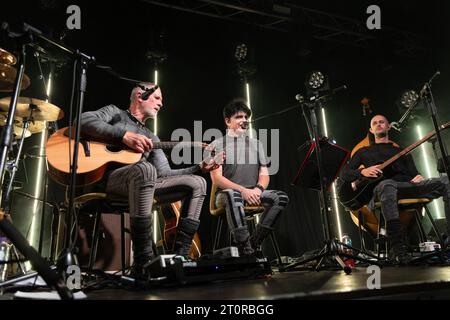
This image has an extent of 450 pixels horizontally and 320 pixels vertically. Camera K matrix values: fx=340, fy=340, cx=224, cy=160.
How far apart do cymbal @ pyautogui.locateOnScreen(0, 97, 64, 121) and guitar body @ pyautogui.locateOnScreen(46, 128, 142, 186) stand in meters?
0.79

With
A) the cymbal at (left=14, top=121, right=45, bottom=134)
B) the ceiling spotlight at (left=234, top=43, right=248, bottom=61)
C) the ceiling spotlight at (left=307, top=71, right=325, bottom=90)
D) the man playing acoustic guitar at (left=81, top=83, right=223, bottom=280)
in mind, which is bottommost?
the man playing acoustic guitar at (left=81, top=83, right=223, bottom=280)

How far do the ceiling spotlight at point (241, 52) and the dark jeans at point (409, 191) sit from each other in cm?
278

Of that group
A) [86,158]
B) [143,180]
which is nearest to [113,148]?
[86,158]

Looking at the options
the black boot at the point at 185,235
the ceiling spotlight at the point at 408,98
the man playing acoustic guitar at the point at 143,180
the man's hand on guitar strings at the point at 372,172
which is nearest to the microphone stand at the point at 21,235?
the man playing acoustic guitar at the point at 143,180

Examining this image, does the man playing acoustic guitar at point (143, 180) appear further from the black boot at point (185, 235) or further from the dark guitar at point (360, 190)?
the dark guitar at point (360, 190)

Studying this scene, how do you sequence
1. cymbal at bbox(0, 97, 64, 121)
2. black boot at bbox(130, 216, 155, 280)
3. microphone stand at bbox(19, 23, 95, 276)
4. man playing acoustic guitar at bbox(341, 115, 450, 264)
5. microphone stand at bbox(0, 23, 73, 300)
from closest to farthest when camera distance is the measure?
microphone stand at bbox(0, 23, 73, 300), microphone stand at bbox(19, 23, 95, 276), black boot at bbox(130, 216, 155, 280), cymbal at bbox(0, 97, 64, 121), man playing acoustic guitar at bbox(341, 115, 450, 264)

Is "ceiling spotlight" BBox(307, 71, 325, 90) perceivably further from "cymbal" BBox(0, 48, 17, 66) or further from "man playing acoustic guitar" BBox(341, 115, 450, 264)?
"cymbal" BBox(0, 48, 17, 66)

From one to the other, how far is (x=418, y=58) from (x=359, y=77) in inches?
38.2

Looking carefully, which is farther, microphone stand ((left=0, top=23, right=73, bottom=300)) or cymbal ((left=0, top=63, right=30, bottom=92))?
cymbal ((left=0, top=63, right=30, bottom=92))

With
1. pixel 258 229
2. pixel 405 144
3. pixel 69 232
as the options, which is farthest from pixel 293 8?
pixel 69 232

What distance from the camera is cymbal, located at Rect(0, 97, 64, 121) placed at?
A: 286cm

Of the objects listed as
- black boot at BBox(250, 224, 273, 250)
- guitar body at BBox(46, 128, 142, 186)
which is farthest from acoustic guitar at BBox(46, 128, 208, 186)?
black boot at BBox(250, 224, 273, 250)

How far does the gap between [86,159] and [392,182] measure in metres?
2.68
